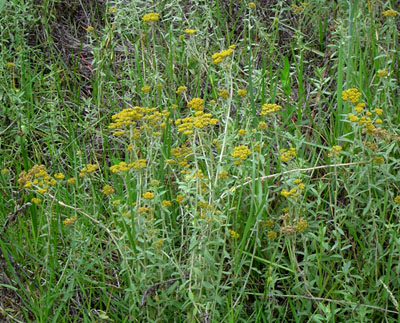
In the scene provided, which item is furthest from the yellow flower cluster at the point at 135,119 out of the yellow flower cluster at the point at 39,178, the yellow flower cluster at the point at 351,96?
the yellow flower cluster at the point at 351,96

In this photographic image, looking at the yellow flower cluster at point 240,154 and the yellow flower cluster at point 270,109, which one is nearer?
the yellow flower cluster at point 240,154

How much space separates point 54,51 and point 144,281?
94.7 inches

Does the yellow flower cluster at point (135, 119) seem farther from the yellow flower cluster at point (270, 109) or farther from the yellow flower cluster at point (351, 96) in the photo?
the yellow flower cluster at point (351, 96)

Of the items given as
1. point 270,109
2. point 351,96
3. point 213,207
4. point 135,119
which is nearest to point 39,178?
point 135,119

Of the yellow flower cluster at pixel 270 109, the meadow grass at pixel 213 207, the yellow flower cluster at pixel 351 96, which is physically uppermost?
the yellow flower cluster at pixel 351 96

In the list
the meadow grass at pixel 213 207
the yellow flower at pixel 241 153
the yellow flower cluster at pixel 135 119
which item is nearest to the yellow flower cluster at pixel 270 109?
the meadow grass at pixel 213 207

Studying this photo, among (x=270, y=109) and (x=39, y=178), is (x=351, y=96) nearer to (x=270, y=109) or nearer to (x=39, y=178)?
(x=270, y=109)

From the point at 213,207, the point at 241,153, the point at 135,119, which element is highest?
the point at 135,119

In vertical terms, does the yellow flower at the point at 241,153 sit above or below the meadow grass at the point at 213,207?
above

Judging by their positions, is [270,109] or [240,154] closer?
[240,154]

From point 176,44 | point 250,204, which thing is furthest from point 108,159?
point 250,204

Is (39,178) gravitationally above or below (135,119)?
below

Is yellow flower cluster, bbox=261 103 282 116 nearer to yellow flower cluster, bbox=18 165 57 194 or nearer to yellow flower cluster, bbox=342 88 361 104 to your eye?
Answer: yellow flower cluster, bbox=342 88 361 104

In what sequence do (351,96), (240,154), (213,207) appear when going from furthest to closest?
(351,96) → (240,154) → (213,207)
